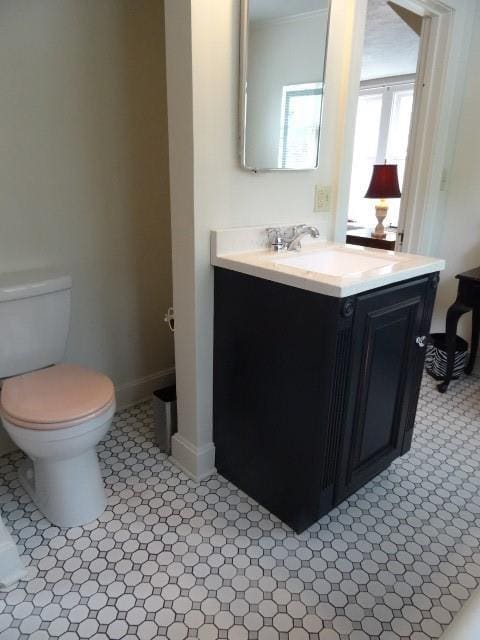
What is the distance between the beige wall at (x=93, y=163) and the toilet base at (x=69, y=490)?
63 cm

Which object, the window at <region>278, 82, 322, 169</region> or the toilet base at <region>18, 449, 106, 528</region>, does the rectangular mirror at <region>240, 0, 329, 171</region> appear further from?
the toilet base at <region>18, 449, 106, 528</region>

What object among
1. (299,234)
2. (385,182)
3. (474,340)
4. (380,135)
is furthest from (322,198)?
(380,135)

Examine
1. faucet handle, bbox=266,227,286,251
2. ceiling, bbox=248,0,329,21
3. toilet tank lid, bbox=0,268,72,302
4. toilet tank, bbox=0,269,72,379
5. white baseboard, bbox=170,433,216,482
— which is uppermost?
ceiling, bbox=248,0,329,21

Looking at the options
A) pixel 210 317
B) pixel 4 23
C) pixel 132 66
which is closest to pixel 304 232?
pixel 210 317

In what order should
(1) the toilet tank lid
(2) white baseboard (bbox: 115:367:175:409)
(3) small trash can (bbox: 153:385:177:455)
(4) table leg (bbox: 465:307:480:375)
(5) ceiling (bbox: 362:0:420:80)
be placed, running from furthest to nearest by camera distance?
(5) ceiling (bbox: 362:0:420:80) < (4) table leg (bbox: 465:307:480:375) < (2) white baseboard (bbox: 115:367:175:409) < (3) small trash can (bbox: 153:385:177:455) < (1) the toilet tank lid

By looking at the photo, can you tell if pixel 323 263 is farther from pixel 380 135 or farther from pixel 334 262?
pixel 380 135

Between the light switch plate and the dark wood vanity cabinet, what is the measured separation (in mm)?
587

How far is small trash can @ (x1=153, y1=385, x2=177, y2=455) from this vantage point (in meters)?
1.89

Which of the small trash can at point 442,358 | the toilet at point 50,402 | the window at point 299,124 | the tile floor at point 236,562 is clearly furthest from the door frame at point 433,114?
the toilet at point 50,402

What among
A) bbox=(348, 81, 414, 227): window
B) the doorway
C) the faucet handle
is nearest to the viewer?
the faucet handle

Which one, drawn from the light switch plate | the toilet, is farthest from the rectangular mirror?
the toilet

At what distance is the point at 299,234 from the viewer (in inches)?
70.2

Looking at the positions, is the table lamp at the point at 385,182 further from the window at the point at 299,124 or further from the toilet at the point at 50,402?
the toilet at the point at 50,402

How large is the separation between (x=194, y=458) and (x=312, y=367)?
29.0 inches
